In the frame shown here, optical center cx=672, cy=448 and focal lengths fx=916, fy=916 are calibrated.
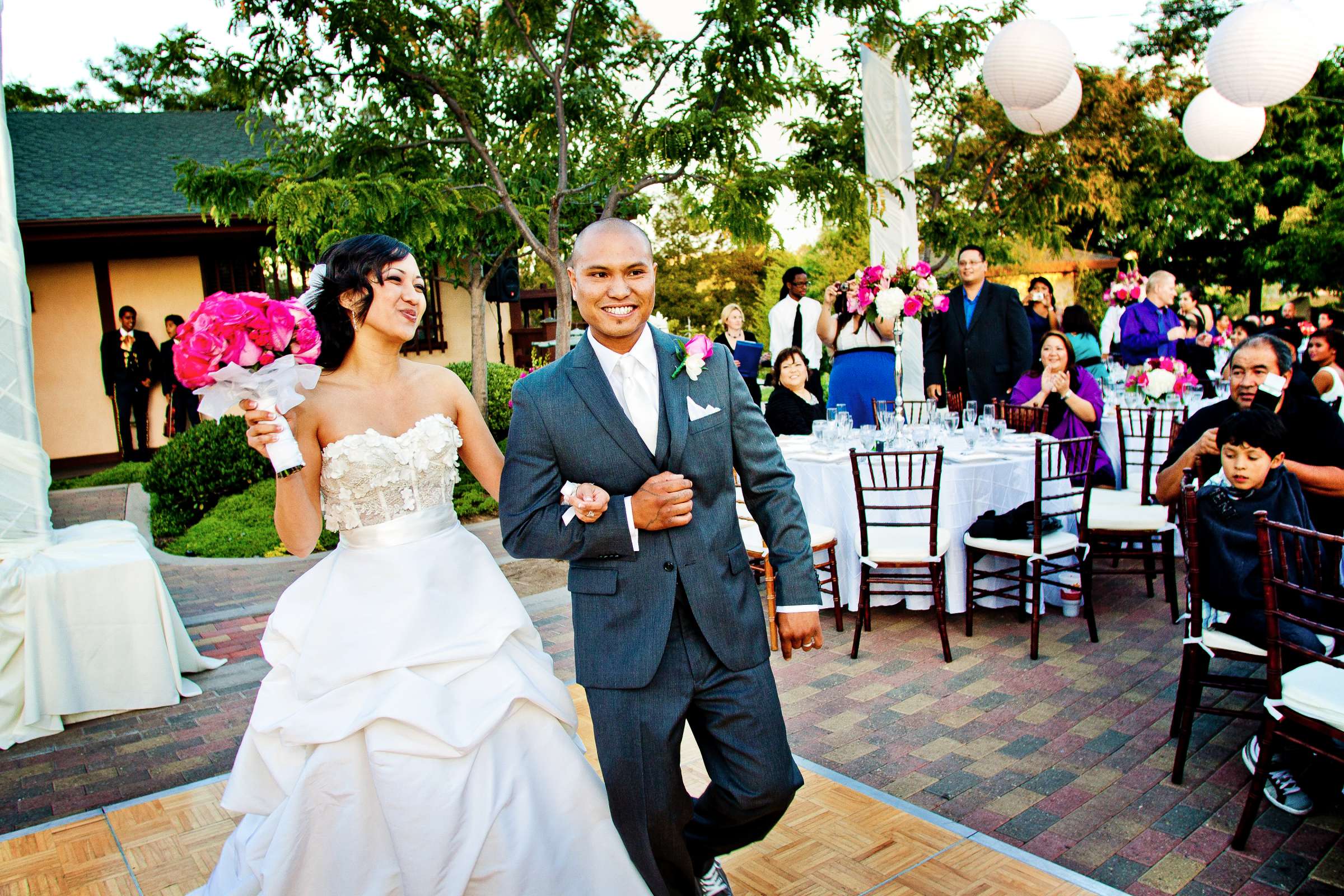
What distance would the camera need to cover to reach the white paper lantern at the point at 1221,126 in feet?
31.9

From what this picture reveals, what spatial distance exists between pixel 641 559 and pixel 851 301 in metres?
5.07

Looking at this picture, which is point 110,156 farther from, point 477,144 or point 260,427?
point 260,427

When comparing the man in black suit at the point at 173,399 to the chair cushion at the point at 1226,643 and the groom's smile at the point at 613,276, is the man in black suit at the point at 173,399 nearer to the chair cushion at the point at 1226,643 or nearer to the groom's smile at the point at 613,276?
the groom's smile at the point at 613,276

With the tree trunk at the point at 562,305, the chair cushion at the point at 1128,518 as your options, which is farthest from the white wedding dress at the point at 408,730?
the tree trunk at the point at 562,305

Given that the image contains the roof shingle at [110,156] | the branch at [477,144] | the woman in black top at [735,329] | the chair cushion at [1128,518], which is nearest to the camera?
the chair cushion at [1128,518]

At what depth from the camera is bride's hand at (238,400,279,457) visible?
2.41 m

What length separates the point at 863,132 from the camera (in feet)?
31.6

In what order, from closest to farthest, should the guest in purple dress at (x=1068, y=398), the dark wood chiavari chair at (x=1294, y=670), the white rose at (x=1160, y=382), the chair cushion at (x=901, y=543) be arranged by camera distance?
the dark wood chiavari chair at (x=1294, y=670), the chair cushion at (x=901, y=543), the guest in purple dress at (x=1068, y=398), the white rose at (x=1160, y=382)

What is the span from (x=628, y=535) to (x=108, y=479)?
38.7ft

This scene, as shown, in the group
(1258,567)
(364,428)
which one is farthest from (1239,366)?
(364,428)

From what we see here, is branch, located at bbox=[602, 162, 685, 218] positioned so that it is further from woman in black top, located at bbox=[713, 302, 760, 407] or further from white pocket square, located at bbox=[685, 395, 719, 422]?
white pocket square, located at bbox=[685, 395, 719, 422]

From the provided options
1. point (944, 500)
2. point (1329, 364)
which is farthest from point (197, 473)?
point (1329, 364)

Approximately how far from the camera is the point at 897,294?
676cm

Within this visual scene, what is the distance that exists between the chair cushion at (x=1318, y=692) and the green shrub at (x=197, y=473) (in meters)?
9.22
